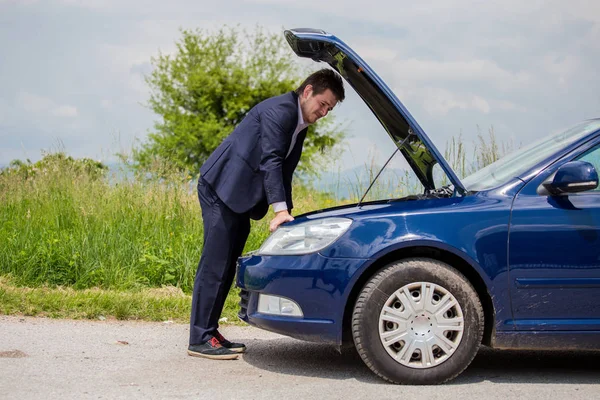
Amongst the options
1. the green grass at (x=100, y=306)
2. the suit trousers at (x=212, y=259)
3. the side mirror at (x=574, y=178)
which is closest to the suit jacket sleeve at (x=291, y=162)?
the suit trousers at (x=212, y=259)

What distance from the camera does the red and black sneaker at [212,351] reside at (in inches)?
205

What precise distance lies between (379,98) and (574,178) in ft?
4.55

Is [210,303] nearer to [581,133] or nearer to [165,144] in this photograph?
[581,133]

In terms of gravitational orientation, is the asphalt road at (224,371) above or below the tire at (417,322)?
below

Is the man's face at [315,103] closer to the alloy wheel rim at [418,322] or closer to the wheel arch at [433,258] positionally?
the wheel arch at [433,258]

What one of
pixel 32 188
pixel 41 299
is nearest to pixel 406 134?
pixel 41 299

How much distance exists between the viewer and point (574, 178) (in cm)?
440

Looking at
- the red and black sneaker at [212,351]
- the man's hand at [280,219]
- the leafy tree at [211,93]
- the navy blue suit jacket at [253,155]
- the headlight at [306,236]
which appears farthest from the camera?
the leafy tree at [211,93]

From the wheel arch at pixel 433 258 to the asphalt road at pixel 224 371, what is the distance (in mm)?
341

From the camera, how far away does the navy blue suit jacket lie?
16.5ft

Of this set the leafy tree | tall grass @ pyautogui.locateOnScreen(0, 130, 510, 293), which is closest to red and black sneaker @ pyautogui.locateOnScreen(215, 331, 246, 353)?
tall grass @ pyautogui.locateOnScreen(0, 130, 510, 293)

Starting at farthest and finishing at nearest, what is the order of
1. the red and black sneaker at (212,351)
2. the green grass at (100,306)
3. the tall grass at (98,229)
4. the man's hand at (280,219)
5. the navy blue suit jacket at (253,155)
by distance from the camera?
the tall grass at (98,229) < the green grass at (100,306) < the red and black sneaker at (212,351) < the navy blue suit jacket at (253,155) < the man's hand at (280,219)

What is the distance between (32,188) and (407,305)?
25.2 ft

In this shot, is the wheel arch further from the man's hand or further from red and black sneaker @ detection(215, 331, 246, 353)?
red and black sneaker @ detection(215, 331, 246, 353)
